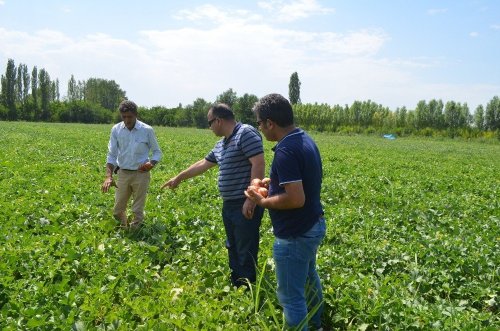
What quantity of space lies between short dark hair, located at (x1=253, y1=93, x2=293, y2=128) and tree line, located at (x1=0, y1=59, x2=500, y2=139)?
5153cm

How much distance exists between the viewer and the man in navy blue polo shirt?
3020mm

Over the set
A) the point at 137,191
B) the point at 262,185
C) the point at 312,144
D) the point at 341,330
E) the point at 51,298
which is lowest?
the point at 341,330

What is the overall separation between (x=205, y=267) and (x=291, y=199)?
234cm

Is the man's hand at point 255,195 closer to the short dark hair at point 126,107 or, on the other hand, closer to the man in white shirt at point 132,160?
the man in white shirt at point 132,160

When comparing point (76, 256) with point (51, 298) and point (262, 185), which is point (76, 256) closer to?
point (51, 298)

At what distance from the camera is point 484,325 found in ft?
12.6

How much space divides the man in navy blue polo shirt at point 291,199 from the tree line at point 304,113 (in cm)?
5155

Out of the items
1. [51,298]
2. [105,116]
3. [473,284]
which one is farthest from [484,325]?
[105,116]

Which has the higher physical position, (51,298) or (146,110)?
(146,110)

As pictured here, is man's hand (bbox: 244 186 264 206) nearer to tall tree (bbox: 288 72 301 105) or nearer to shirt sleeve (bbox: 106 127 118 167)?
shirt sleeve (bbox: 106 127 118 167)

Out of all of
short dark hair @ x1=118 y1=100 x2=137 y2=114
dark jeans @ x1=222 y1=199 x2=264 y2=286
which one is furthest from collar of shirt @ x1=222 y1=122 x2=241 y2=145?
short dark hair @ x1=118 y1=100 x2=137 y2=114

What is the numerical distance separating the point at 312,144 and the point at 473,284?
284 centimetres

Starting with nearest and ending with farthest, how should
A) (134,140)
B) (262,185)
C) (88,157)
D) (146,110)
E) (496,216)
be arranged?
(262,185) → (134,140) → (496,216) → (88,157) → (146,110)

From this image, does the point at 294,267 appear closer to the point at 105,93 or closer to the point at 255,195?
the point at 255,195
